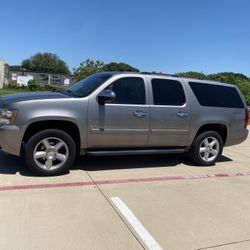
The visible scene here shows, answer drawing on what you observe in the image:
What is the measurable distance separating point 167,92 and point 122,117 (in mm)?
1153

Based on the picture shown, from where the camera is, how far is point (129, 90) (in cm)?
629

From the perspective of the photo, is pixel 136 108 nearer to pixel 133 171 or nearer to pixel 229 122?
pixel 133 171

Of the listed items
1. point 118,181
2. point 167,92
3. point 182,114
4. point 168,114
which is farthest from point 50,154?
point 182,114

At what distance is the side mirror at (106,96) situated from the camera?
19.2 ft

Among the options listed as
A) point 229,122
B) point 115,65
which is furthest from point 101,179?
point 115,65

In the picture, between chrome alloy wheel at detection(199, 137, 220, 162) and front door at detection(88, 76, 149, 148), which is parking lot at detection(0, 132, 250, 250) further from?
front door at detection(88, 76, 149, 148)

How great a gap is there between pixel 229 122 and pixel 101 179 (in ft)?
10.7

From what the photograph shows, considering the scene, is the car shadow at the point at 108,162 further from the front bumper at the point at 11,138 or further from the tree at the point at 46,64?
the tree at the point at 46,64

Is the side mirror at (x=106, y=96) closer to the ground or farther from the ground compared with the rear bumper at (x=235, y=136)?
farther from the ground

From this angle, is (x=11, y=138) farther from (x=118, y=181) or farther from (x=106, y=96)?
(x=118, y=181)

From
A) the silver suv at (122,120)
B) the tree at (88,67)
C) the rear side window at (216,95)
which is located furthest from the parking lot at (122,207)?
the tree at (88,67)

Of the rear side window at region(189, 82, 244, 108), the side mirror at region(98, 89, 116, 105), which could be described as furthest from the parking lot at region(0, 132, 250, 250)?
the rear side window at region(189, 82, 244, 108)

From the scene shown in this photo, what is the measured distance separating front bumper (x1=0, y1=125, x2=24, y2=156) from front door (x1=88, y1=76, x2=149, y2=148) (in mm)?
1168

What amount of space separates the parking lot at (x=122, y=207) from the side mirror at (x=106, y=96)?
4.26ft
